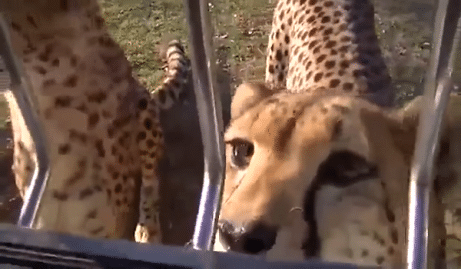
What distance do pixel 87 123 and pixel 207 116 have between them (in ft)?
1.29

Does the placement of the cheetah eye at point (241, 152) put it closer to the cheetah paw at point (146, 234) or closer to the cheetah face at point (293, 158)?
the cheetah face at point (293, 158)

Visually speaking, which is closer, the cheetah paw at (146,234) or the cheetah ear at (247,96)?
the cheetah ear at (247,96)

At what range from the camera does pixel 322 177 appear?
1.74 feet

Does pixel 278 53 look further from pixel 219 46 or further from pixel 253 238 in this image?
pixel 253 238

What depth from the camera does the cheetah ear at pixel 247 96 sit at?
2.02 ft

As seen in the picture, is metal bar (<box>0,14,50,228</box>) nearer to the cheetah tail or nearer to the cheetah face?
the cheetah face

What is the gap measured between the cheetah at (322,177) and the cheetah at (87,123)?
25 cm

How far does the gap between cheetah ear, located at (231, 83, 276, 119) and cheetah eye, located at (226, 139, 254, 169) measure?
0.11 feet

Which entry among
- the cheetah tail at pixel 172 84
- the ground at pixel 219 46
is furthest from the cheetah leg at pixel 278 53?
the cheetah tail at pixel 172 84

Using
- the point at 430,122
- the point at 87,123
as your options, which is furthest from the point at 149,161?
the point at 430,122

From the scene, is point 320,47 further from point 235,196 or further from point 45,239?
point 45,239

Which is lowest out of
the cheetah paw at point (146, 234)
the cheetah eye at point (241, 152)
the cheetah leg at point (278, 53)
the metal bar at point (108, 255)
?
the cheetah paw at point (146, 234)

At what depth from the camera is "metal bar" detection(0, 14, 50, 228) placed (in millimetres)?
526

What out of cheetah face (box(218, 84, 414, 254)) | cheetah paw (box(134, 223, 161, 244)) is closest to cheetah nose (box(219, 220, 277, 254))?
cheetah face (box(218, 84, 414, 254))
